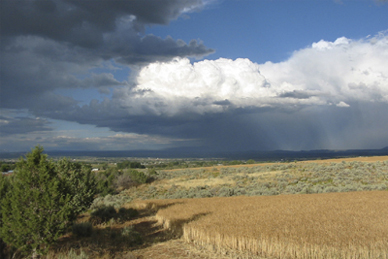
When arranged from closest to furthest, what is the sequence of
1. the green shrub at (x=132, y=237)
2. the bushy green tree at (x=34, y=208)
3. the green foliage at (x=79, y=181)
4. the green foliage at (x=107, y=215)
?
the bushy green tree at (x=34, y=208) < the green shrub at (x=132, y=237) < the green foliage at (x=79, y=181) < the green foliage at (x=107, y=215)

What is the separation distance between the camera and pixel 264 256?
8.59m

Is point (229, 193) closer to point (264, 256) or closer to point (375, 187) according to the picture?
point (375, 187)

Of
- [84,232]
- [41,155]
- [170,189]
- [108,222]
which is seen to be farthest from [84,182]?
[170,189]

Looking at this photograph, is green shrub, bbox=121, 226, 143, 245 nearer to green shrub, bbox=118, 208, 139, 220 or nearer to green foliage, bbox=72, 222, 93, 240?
green foliage, bbox=72, 222, 93, 240

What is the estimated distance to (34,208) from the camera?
813 centimetres

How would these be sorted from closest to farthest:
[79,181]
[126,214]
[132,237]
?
[132,237] → [79,181] → [126,214]

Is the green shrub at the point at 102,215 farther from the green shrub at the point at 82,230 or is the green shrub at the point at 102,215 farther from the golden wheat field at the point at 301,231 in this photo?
the golden wheat field at the point at 301,231

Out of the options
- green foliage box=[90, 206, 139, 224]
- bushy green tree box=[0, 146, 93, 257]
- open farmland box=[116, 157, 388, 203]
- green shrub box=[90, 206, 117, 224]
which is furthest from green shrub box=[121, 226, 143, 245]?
open farmland box=[116, 157, 388, 203]

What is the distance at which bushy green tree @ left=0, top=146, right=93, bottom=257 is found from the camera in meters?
7.86

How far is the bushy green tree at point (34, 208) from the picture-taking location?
786cm

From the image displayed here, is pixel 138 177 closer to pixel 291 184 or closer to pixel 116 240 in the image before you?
pixel 291 184

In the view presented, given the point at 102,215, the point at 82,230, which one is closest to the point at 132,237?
the point at 82,230

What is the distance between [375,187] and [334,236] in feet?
68.7

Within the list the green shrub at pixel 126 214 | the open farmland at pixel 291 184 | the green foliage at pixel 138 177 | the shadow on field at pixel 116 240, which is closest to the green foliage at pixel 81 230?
the shadow on field at pixel 116 240
